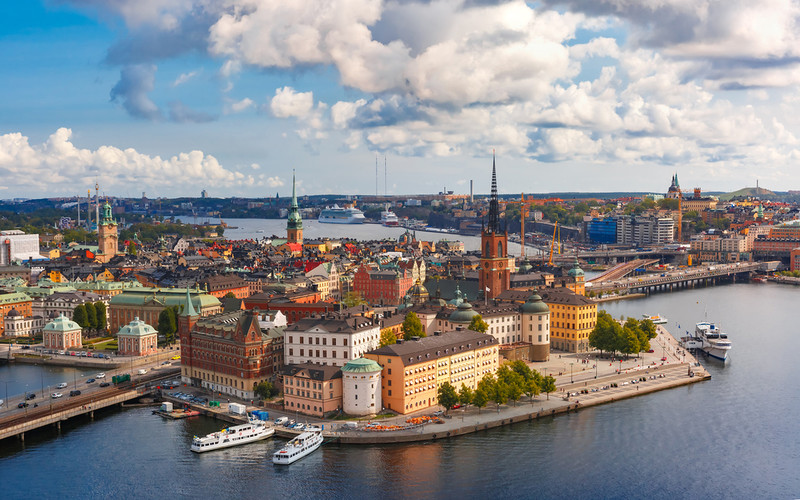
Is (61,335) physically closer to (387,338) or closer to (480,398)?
(387,338)

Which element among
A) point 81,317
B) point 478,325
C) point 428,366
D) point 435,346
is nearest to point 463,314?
point 478,325

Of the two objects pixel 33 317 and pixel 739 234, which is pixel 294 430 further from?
pixel 739 234

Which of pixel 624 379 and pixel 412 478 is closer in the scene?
pixel 412 478

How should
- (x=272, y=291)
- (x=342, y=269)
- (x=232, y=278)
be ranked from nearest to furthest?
1. (x=272, y=291)
2. (x=232, y=278)
3. (x=342, y=269)

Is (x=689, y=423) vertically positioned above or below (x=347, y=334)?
below

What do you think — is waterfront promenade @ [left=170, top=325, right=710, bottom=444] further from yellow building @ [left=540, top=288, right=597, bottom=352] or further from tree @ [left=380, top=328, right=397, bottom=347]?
tree @ [left=380, top=328, right=397, bottom=347]

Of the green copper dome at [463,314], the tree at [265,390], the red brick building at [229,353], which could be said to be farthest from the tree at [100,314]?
the green copper dome at [463,314]

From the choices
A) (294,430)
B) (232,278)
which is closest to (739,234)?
(232,278)
